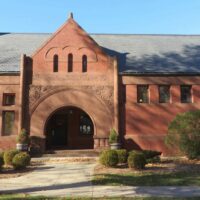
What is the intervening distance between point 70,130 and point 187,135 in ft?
33.4

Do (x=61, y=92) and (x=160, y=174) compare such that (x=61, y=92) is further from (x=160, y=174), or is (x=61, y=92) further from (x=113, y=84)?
(x=160, y=174)

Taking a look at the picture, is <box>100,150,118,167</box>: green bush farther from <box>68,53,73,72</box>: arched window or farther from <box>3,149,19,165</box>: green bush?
<box>68,53,73,72</box>: arched window

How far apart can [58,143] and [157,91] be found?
9.26 meters

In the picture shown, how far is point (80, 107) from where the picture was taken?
21.5m

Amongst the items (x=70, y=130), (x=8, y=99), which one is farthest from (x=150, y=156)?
(x=8, y=99)

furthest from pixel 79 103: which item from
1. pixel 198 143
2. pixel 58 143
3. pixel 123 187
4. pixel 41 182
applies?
pixel 123 187

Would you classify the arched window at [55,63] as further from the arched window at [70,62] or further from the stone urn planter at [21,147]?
the stone urn planter at [21,147]

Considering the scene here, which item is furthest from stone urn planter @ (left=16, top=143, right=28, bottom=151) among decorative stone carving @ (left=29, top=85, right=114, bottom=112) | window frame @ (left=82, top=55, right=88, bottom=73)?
window frame @ (left=82, top=55, right=88, bottom=73)

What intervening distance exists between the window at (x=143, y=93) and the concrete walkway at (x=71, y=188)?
33.2ft

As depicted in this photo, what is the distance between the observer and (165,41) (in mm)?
28109

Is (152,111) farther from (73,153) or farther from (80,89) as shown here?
(73,153)

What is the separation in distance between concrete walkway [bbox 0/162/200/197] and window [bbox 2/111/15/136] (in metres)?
8.62

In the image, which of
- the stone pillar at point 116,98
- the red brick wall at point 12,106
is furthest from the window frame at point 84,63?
the red brick wall at point 12,106

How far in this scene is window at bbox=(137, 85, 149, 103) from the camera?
2253cm
